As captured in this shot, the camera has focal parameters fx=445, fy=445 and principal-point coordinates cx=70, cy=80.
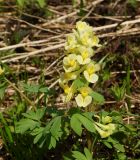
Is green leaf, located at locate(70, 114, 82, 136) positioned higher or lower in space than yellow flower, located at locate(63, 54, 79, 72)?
lower

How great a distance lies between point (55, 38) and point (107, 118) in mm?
1526

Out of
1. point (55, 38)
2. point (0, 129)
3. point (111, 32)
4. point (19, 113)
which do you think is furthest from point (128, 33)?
point (0, 129)

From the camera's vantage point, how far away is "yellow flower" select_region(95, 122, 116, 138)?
2.06 m

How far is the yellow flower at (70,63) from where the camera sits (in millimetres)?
1959

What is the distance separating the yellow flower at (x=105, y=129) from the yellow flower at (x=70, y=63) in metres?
0.29

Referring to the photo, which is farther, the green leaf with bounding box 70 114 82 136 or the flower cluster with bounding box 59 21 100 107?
the flower cluster with bounding box 59 21 100 107

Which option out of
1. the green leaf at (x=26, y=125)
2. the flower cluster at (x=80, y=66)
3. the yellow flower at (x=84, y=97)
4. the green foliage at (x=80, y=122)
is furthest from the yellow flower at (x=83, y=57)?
the green leaf at (x=26, y=125)

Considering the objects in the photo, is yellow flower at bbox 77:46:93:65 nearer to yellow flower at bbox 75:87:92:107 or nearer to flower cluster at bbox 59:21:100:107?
flower cluster at bbox 59:21:100:107

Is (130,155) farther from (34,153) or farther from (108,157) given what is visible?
(34,153)

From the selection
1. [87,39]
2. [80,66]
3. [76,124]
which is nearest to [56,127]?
[76,124]

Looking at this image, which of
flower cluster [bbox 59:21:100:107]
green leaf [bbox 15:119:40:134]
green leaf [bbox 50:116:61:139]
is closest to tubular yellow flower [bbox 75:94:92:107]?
flower cluster [bbox 59:21:100:107]

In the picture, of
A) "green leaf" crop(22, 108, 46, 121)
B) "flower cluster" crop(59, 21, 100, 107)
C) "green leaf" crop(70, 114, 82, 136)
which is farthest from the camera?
"green leaf" crop(22, 108, 46, 121)

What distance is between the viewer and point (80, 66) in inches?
79.7

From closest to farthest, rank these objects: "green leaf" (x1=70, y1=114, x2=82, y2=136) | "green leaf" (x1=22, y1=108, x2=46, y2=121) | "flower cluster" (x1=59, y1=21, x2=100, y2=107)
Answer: "green leaf" (x1=70, y1=114, x2=82, y2=136), "flower cluster" (x1=59, y1=21, x2=100, y2=107), "green leaf" (x1=22, y1=108, x2=46, y2=121)
